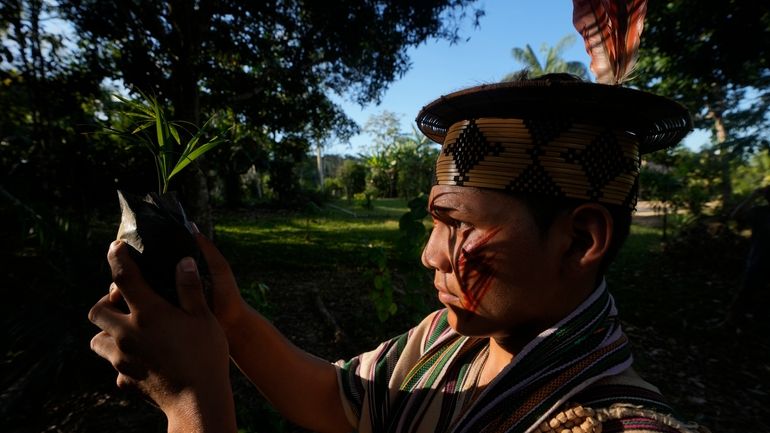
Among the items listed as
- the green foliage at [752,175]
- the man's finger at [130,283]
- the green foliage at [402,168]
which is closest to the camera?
the man's finger at [130,283]

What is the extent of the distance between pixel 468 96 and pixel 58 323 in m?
3.72

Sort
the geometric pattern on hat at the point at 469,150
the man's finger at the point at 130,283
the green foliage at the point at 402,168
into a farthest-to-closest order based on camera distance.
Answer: the green foliage at the point at 402,168, the geometric pattern on hat at the point at 469,150, the man's finger at the point at 130,283

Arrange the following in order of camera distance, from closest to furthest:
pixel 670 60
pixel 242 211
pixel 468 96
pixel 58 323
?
1. pixel 468 96
2. pixel 58 323
3. pixel 670 60
4. pixel 242 211

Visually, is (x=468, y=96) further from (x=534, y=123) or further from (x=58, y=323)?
(x=58, y=323)

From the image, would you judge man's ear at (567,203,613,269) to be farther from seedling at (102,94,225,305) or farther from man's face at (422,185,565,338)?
seedling at (102,94,225,305)

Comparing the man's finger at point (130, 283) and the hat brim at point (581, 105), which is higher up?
the hat brim at point (581, 105)

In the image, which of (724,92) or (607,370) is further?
(724,92)

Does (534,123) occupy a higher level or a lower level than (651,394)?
higher

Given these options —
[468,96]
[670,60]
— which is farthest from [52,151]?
[670,60]

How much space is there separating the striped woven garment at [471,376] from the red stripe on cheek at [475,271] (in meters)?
0.17

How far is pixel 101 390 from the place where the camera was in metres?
3.34

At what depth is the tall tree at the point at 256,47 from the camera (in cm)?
532

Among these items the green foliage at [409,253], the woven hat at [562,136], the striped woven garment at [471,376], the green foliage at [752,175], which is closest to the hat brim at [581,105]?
the woven hat at [562,136]

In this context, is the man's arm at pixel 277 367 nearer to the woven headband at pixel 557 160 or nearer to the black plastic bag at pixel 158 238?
the black plastic bag at pixel 158 238
